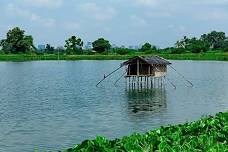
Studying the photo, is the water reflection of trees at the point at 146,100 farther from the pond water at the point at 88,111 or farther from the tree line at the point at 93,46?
the tree line at the point at 93,46

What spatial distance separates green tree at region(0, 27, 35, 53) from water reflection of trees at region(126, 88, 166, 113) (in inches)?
3744

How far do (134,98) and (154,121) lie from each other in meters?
13.2

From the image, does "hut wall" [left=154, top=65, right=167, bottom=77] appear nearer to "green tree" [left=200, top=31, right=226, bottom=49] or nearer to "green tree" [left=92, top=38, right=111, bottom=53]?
"green tree" [left=92, top=38, right=111, bottom=53]

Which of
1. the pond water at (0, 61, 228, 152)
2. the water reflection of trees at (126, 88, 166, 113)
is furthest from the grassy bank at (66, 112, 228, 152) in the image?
the water reflection of trees at (126, 88, 166, 113)

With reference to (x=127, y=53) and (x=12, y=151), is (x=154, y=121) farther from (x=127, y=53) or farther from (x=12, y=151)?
(x=127, y=53)

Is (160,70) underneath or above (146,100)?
above

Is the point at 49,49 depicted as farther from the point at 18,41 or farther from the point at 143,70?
the point at 143,70

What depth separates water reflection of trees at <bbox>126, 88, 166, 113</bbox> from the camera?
113 feet

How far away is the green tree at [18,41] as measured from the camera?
138 m

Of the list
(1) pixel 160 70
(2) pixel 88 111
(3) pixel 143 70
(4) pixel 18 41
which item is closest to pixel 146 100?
(2) pixel 88 111

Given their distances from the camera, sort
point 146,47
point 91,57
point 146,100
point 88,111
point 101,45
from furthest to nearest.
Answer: point 146,47
point 101,45
point 91,57
point 146,100
point 88,111

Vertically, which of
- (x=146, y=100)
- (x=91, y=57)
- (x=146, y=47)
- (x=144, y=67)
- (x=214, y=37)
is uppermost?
(x=214, y=37)

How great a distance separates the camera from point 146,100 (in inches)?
1556

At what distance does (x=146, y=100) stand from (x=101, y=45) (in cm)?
10604
